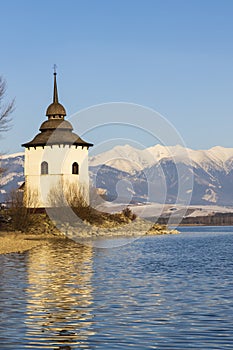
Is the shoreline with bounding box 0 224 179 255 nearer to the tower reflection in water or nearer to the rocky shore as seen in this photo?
the rocky shore

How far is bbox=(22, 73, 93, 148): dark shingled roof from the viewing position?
3499 inches

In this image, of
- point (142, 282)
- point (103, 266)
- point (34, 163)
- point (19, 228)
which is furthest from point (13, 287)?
point (34, 163)

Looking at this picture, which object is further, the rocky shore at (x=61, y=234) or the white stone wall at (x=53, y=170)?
the white stone wall at (x=53, y=170)

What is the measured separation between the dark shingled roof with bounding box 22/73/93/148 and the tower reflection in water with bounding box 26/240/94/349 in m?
52.5

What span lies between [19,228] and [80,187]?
16399 mm

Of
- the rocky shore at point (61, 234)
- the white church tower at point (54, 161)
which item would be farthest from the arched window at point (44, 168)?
the rocky shore at point (61, 234)

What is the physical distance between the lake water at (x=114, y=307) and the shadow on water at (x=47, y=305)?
0.08 ft

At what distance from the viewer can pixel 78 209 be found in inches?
3246

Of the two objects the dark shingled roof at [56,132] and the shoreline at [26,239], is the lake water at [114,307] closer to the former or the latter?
the shoreline at [26,239]

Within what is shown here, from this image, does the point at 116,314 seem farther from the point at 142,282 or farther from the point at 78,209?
the point at 78,209

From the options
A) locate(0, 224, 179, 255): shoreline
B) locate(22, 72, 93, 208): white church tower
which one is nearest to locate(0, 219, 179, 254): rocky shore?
locate(0, 224, 179, 255): shoreline

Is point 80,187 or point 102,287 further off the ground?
point 80,187

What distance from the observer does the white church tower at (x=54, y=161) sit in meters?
88.2

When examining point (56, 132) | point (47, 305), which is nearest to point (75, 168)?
point (56, 132)
